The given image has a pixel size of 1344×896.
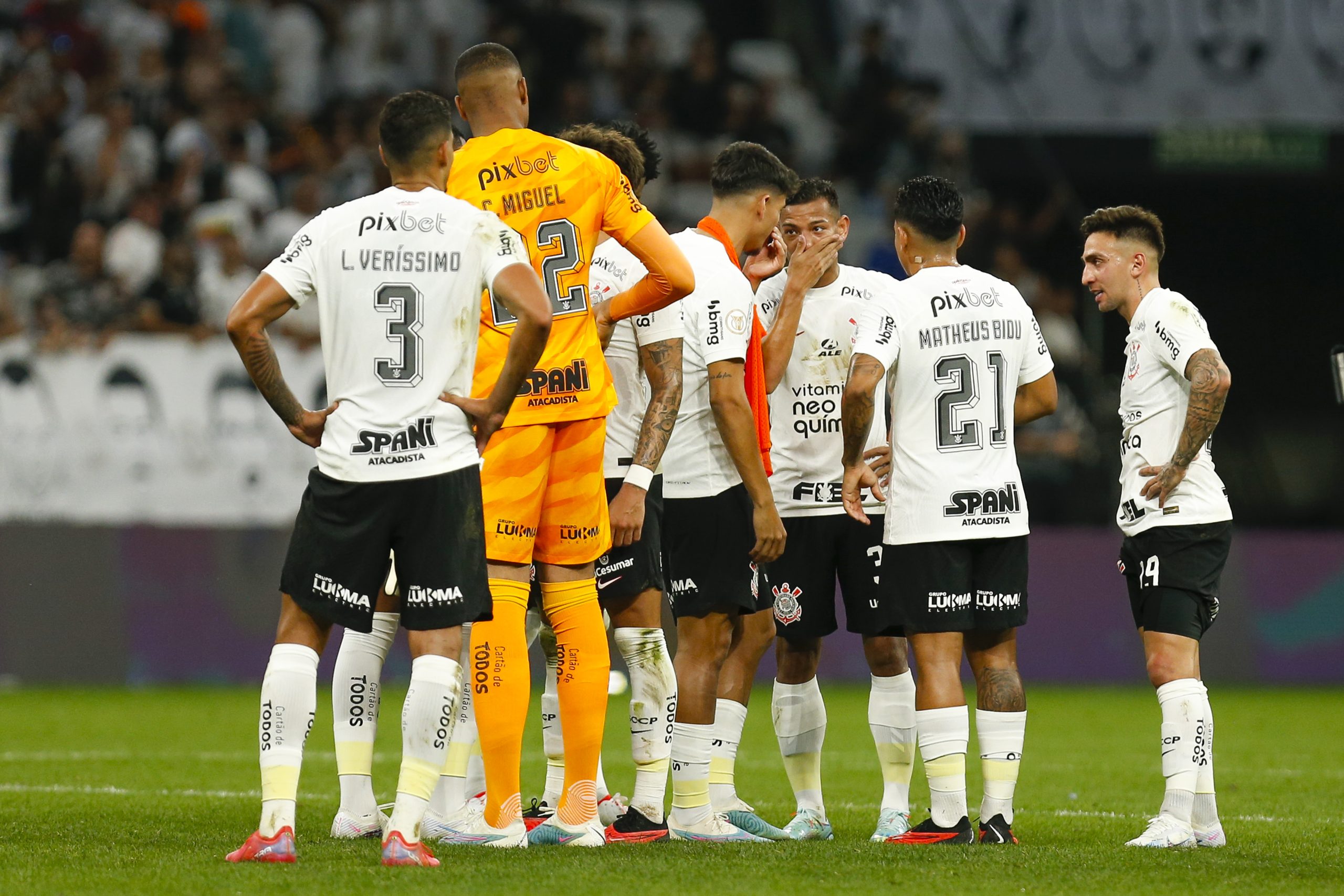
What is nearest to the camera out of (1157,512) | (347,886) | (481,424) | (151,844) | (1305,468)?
(347,886)

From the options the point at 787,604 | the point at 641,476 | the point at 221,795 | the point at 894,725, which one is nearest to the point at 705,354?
the point at 641,476

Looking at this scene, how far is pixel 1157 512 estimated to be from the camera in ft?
21.7

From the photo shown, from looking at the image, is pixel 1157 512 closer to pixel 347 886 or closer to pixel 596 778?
pixel 596 778

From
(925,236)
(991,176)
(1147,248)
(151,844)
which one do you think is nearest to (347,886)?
(151,844)

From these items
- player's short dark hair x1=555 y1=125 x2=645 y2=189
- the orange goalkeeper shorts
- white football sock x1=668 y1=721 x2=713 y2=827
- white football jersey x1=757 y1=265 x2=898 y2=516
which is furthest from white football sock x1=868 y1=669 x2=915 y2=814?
player's short dark hair x1=555 y1=125 x2=645 y2=189

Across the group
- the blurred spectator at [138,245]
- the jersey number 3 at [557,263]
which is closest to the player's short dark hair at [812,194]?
the jersey number 3 at [557,263]

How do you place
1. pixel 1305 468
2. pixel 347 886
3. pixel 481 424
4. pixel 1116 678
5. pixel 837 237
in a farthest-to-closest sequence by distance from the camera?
pixel 1305 468
pixel 1116 678
pixel 837 237
pixel 481 424
pixel 347 886

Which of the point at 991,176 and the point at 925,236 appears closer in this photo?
the point at 925,236

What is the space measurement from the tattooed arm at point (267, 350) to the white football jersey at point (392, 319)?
40 mm

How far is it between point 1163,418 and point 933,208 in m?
1.24

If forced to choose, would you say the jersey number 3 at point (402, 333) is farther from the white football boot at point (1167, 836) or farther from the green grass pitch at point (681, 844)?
the white football boot at point (1167, 836)

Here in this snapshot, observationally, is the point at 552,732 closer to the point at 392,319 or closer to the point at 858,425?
the point at 858,425

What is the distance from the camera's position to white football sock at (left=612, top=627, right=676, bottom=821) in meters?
6.46

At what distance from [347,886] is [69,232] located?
11689 millimetres
